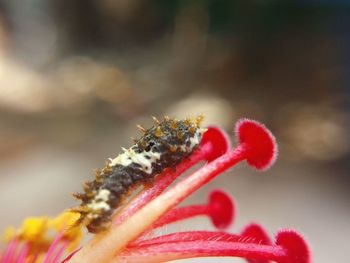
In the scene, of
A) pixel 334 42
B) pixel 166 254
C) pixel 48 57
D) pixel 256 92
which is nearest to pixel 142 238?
pixel 166 254

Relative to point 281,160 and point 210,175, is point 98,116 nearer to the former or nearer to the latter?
point 281,160

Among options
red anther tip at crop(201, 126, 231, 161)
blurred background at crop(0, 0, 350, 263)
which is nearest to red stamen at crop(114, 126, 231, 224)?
red anther tip at crop(201, 126, 231, 161)

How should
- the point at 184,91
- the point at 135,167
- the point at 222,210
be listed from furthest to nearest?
the point at 184,91 → the point at 222,210 → the point at 135,167

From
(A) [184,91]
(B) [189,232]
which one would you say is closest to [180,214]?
(B) [189,232]

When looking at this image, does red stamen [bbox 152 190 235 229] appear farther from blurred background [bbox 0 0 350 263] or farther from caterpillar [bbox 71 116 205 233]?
blurred background [bbox 0 0 350 263]

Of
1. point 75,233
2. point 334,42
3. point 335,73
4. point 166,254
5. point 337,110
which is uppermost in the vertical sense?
point 334,42

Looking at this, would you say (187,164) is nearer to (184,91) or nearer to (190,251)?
(190,251)
